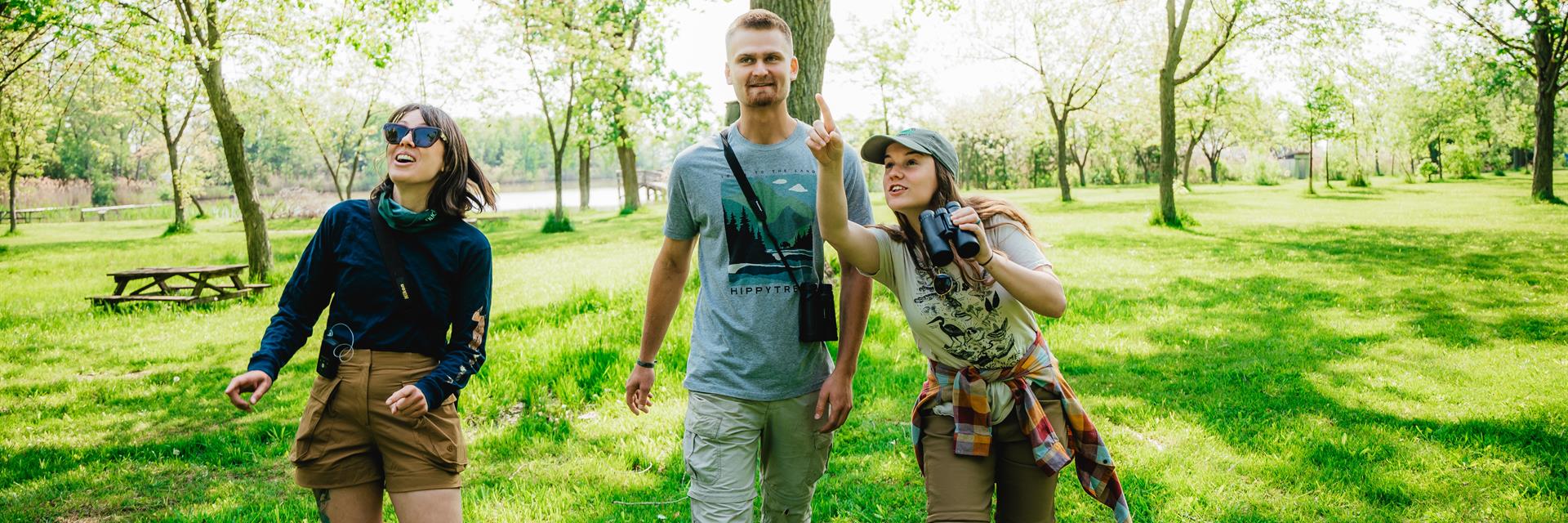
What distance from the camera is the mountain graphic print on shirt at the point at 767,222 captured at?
9.87 feet

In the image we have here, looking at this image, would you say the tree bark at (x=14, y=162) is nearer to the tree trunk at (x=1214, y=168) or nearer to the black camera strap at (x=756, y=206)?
the black camera strap at (x=756, y=206)

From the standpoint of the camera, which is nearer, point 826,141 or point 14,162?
point 826,141

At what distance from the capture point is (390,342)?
270 cm

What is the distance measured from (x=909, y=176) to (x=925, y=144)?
122 millimetres

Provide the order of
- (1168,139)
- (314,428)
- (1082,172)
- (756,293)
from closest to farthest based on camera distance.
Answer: (314,428) < (756,293) < (1168,139) < (1082,172)

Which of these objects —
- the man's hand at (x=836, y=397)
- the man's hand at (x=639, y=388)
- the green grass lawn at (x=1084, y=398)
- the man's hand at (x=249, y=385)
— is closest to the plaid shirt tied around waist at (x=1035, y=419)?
the man's hand at (x=836, y=397)

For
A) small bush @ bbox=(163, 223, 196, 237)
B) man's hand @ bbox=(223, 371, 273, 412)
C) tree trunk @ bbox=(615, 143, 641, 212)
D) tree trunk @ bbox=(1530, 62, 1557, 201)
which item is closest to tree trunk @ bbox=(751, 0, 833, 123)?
man's hand @ bbox=(223, 371, 273, 412)

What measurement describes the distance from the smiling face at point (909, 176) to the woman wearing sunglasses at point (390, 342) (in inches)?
53.8

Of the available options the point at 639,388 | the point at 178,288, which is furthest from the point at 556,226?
the point at 639,388

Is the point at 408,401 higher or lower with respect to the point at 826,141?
lower

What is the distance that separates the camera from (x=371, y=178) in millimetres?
64312

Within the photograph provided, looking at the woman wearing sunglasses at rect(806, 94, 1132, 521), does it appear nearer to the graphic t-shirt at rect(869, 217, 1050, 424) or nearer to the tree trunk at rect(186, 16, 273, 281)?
the graphic t-shirt at rect(869, 217, 1050, 424)

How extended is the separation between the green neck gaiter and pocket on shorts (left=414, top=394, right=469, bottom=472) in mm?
553

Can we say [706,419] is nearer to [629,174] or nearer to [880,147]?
[880,147]
